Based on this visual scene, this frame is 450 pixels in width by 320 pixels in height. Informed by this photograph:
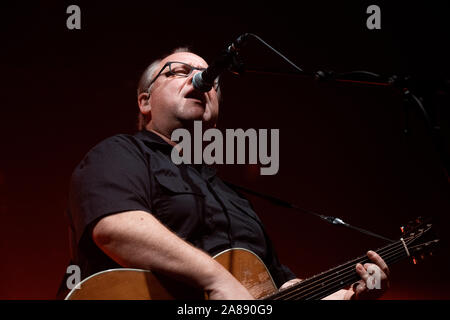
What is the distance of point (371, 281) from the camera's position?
154 cm

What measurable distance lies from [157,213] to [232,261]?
0.33 meters

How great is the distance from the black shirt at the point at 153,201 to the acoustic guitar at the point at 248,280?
126 mm

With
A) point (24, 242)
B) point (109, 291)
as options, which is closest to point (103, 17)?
point (24, 242)

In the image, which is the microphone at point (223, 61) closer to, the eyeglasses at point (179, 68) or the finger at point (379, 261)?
the eyeglasses at point (179, 68)

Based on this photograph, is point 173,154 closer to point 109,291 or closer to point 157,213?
point 157,213

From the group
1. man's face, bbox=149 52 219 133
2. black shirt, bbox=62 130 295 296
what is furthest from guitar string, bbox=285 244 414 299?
man's face, bbox=149 52 219 133

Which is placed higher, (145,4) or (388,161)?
(145,4)

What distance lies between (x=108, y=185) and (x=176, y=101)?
68 cm

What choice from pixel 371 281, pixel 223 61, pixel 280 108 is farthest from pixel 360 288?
pixel 280 108

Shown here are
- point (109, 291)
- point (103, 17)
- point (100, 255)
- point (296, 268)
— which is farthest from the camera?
point (296, 268)

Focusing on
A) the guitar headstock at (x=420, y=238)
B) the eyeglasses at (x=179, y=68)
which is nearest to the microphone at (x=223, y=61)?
the eyeglasses at (x=179, y=68)

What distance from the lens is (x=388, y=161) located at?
9.46 ft

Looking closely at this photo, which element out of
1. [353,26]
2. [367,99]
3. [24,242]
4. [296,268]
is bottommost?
[296,268]

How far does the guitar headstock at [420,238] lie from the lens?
180cm
